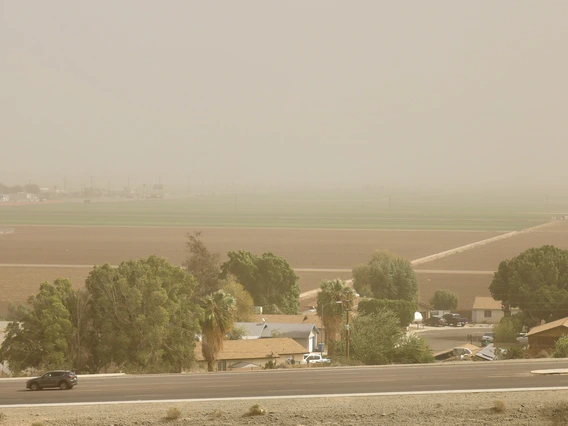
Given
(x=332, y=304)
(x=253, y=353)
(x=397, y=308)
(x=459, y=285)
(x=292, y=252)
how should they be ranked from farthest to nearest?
1. (x=292, y=252)
2. (x=459, y=285)
3. (x=397, y=308)
4. (x=332, y=304)
5. (x=253, y=353)

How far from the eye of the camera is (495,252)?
158 m

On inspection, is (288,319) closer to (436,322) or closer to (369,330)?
(436,322)

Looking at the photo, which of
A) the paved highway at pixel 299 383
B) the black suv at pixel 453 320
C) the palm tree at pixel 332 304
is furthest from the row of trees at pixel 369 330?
the paved highway at pixel 299 383

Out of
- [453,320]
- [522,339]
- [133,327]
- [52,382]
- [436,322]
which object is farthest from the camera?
[453,320]

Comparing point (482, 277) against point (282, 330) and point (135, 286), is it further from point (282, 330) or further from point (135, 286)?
point (135, 286)

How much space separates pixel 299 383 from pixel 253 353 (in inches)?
709

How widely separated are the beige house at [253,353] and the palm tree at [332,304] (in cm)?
288

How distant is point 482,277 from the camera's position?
122 m

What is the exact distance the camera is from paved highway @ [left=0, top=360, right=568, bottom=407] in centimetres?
3625

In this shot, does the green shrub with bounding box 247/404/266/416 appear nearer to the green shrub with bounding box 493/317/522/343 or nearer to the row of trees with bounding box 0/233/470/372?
the row of trees with bounding box 0/233/470/372

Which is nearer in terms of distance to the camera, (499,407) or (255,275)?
(499,407)

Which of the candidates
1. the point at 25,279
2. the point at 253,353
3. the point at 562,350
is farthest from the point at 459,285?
the point at 562,350

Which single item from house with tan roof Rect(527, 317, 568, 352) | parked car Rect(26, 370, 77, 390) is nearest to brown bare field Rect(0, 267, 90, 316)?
house with tan roof Rect(527, 317, 568, 352)

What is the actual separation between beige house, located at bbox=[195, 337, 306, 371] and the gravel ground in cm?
2059
